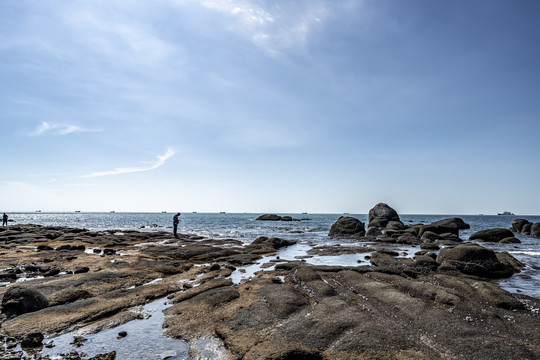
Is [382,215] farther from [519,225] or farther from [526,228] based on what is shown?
[519,225]

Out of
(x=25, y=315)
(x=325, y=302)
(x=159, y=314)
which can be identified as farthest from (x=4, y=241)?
(x=325, y=302)

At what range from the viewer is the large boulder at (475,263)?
64.7 ft

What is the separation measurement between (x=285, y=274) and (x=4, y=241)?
41.3 meters

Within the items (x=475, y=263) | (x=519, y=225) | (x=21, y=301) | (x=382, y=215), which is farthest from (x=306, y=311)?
(x=519, y=225)

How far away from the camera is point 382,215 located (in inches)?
2630

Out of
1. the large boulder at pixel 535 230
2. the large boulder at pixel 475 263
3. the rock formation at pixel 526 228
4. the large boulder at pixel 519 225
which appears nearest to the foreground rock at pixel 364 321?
the large boulder at pixel 475 263

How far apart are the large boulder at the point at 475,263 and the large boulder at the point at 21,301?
23.9 m

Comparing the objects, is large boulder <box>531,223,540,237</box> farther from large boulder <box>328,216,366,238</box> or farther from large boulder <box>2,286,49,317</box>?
large boulder <box>2,286,49,317</box>

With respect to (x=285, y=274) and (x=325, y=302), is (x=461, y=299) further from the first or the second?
(x=285, y=274)

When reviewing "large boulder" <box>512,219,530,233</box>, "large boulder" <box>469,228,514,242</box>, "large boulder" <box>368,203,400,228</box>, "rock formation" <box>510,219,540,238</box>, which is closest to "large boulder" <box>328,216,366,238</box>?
"large boulder" <box>368,203,400,228</box>

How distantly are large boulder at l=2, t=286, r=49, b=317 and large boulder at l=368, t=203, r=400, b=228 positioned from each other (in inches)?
2461

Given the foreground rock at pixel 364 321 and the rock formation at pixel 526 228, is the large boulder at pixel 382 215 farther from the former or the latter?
the foreground rock at pixel 364 321

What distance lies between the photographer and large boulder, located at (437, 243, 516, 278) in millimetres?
19734

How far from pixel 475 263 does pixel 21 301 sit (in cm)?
2648
